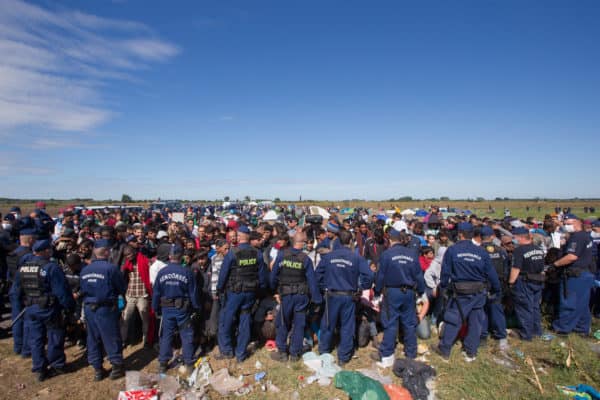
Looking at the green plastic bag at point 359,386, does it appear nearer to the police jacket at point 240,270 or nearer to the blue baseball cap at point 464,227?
the police jacket at point 240,270

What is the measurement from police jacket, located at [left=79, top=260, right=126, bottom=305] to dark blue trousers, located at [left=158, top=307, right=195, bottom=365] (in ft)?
2.76

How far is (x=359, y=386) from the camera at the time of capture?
3979mm

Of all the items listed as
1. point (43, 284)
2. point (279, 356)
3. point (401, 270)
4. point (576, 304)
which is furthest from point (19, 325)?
point (576, 304)

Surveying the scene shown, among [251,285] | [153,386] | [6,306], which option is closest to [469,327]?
[251,285]

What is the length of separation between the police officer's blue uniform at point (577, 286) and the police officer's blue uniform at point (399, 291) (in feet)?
10.7

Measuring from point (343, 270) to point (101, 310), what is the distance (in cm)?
381

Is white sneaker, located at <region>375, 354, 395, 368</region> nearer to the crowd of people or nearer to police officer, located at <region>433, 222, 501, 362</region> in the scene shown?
the crowd of people

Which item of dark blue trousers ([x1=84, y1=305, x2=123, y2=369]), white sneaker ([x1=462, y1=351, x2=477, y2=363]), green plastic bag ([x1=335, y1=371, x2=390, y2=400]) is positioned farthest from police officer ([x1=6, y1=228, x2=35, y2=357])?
white sneaker ([x1=462, y1=351, x2=477, y2=363])

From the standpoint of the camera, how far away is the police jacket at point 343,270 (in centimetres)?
479

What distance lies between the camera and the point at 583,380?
4.32 m

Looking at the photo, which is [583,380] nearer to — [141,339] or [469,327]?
[469,327]

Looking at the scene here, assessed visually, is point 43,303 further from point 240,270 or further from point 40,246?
point 240,270

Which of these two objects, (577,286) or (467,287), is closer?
(467,287)

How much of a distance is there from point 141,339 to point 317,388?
377 cm
